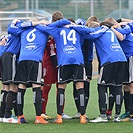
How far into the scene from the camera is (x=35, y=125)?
1153 centimetres

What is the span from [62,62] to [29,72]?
1.99ft

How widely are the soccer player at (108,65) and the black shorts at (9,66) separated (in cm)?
124

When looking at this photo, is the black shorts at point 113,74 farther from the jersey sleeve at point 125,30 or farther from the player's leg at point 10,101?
the player's leg at point 10,101

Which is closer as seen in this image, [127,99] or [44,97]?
[127,99]

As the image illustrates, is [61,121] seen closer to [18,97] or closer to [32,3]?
[18,97]

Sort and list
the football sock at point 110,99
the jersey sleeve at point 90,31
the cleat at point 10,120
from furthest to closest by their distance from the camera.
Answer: the football sock at point 110,99 < the cleat at point 10,120 < the jersey sleeve at point 90,31

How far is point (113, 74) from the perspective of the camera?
1189 cm

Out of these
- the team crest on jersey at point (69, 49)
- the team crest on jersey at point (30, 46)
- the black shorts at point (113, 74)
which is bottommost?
the black shorts at point (113, 74)

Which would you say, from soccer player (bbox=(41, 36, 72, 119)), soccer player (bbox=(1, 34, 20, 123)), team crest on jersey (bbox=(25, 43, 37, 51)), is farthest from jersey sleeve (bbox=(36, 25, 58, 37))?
soccer player (bbox=(41, 36, 72, 119))

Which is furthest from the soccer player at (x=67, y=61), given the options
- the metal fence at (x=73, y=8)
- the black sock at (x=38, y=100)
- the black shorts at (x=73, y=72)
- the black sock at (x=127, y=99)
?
the metal fence at (x=73, y=8)

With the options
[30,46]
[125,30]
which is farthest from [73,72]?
[125,30]

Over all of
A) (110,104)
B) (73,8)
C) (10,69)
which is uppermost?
(73,8)

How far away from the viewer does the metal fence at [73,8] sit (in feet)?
90.0

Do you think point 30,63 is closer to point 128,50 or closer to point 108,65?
point 108,65
